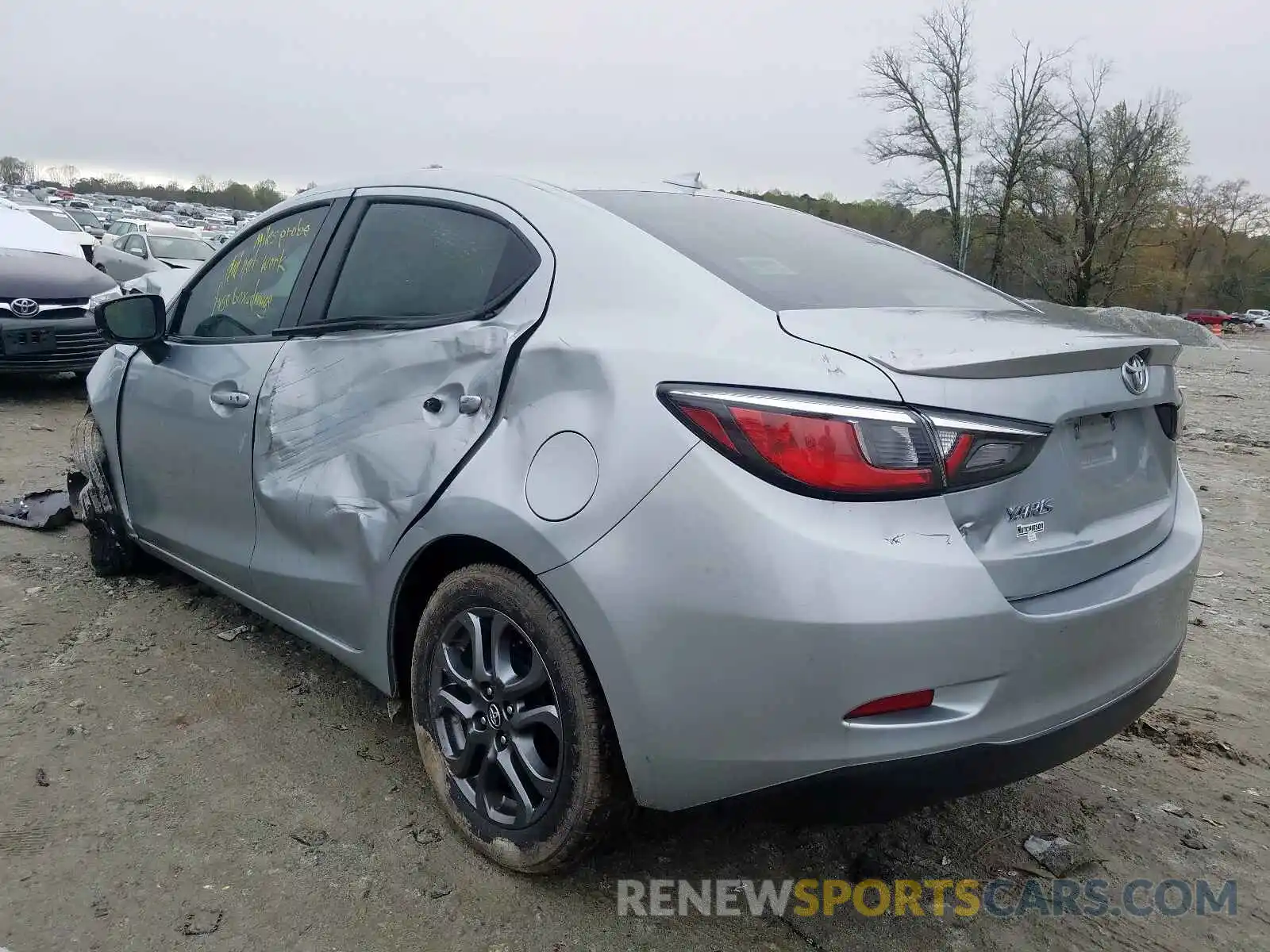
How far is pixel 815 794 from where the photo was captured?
181cm

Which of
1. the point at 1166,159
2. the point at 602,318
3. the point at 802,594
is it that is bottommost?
the point at 802,594

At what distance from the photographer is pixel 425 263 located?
262cm

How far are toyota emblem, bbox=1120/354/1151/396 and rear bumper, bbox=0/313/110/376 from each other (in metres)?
7.59

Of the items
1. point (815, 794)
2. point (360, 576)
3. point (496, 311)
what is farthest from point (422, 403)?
point (815, 794)

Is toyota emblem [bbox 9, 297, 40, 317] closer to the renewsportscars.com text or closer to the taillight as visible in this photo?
the renewsportscars.com text

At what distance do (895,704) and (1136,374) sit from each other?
37.7 inches

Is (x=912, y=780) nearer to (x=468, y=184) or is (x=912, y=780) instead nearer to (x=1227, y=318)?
(x=468, y=184)

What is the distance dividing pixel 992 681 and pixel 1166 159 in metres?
44.8

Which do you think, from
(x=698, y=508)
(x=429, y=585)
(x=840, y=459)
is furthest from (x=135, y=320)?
(x=840, y=459)

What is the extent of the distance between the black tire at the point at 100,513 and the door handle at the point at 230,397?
3.80 ft

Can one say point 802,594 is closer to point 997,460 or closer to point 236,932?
point 997,460

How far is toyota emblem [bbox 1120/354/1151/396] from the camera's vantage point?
2.05 meters

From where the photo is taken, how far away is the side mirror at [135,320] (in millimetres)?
3422

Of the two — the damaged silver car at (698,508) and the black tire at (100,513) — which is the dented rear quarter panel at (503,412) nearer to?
the damaged silver car at (698,508)
